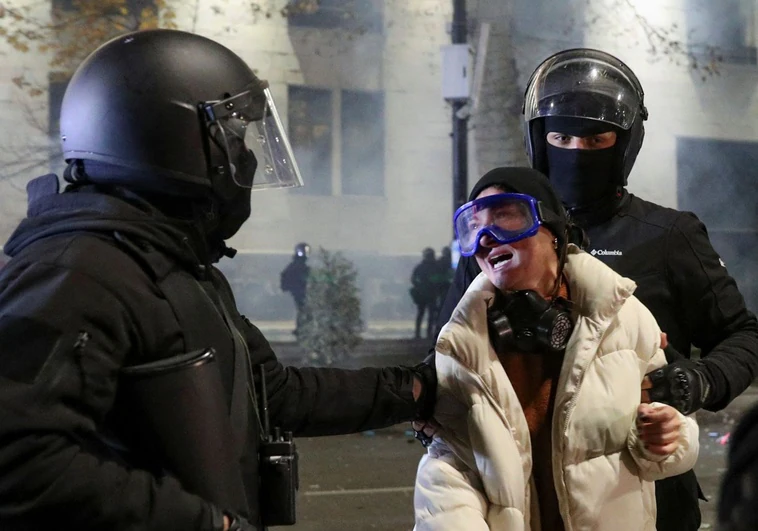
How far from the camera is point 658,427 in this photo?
2027mm

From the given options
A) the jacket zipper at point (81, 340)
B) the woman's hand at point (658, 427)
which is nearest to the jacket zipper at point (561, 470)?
the woman's hand at point (658, 427)

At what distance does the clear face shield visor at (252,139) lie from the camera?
1891 mm

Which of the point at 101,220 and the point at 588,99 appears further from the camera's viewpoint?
the point at 588,99

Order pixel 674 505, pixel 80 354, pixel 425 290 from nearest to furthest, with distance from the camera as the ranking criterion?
pixel 80 354 < pixel 674 505 < pixel 425 290

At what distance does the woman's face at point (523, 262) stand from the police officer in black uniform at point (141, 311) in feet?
1.70

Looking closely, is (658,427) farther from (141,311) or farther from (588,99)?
(141,311)

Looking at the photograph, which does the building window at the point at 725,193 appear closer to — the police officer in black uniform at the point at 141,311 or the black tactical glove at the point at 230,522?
the police officer in black uniform at the point at 141,311

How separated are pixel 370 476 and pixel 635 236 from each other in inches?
204

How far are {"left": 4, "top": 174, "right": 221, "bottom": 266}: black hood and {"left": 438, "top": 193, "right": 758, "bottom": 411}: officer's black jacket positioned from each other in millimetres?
1004

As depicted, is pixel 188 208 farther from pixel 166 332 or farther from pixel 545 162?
pixel 545 162

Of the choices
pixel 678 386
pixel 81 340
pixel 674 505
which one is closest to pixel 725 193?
pixel 674 505

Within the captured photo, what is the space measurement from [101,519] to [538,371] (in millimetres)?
1113

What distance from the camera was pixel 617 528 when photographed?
2.04 m

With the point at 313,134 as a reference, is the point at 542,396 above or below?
above
